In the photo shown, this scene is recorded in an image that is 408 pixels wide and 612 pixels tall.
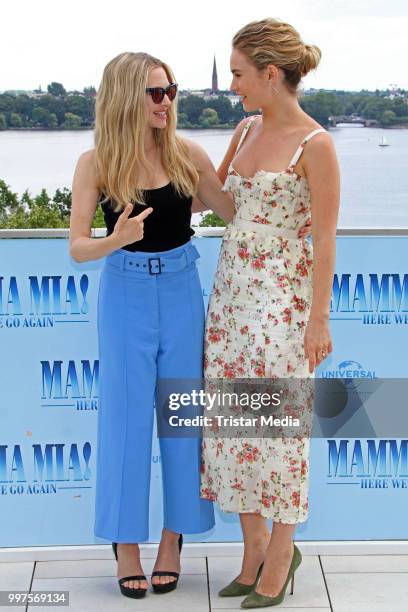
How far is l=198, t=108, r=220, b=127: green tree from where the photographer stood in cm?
326

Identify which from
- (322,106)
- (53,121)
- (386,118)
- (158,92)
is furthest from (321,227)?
(53,121)

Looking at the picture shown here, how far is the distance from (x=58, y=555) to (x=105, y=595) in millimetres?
300

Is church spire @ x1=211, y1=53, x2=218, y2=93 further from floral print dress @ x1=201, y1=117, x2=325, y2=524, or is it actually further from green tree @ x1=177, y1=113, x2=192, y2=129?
floral print dress @ x1=201, y1=117, x2=325, y2=524

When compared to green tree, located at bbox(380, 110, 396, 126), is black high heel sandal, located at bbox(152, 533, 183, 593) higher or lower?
lower

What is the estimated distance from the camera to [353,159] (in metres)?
3.85

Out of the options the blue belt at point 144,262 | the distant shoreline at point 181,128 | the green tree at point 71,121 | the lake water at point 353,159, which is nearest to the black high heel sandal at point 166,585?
the blue belt at point 144,262

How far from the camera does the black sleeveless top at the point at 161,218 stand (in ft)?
8.71

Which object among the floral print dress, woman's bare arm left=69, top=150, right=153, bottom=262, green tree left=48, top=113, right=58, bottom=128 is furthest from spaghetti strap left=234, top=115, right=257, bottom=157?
green tree left=48, top=113, right=58, bottom=128

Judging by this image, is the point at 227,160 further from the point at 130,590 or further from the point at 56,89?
the point at 56,89

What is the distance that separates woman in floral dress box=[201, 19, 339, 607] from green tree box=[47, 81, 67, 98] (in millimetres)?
2012

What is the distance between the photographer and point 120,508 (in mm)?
2852

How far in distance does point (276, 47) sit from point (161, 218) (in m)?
0.53

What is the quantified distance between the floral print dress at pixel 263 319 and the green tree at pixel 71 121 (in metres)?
1.14

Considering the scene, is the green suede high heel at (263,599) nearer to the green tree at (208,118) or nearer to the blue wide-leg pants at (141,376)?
A: the blue wide-leg pants at (141,376)
